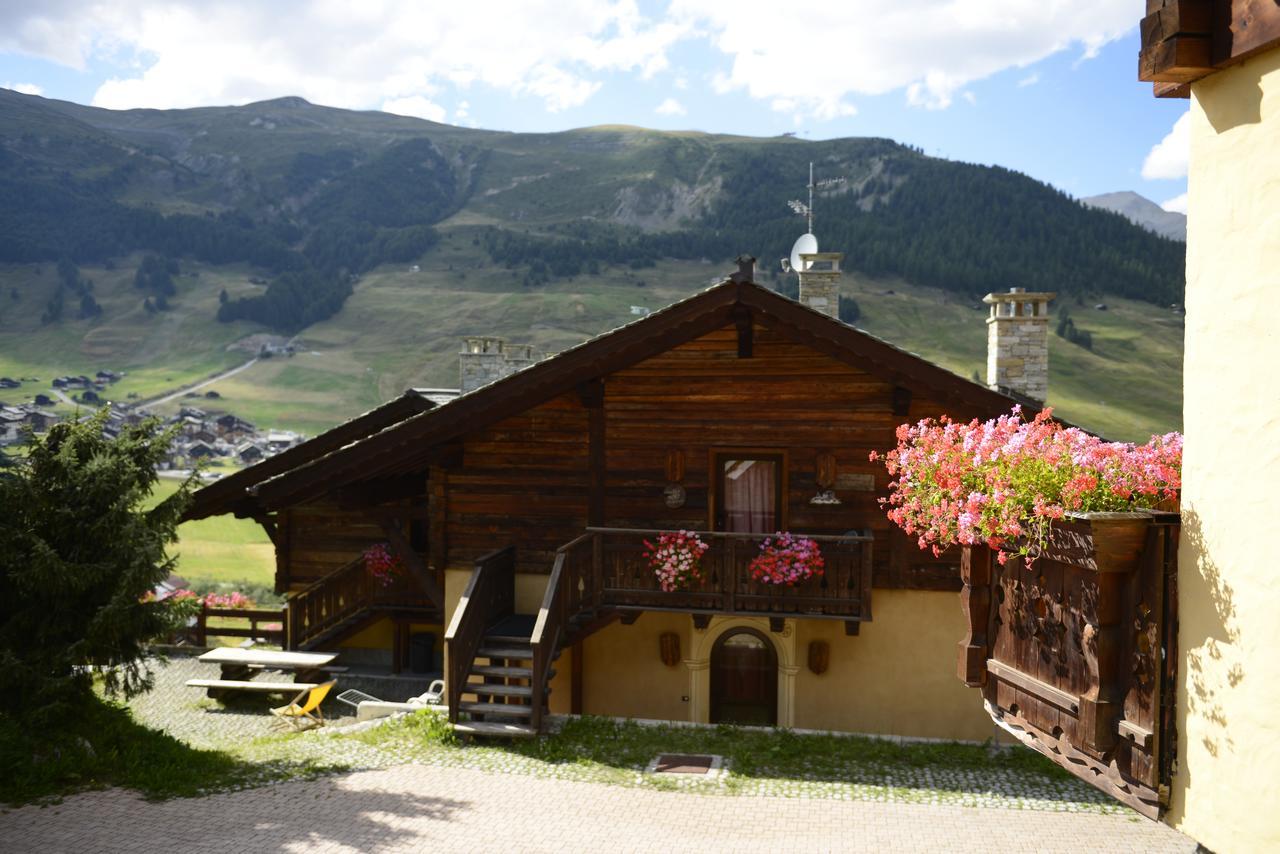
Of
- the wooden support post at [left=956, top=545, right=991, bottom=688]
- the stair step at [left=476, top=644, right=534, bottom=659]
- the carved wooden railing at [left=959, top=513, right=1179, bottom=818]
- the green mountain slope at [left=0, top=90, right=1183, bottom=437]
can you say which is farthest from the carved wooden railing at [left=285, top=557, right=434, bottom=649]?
the green mountain slope at [left=0, top=90, right=1183, bottom=437]

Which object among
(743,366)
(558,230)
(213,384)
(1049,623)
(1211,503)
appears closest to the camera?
(1211,503)

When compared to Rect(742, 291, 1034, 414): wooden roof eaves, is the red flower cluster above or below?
below

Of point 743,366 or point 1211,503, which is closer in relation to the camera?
point 1211,503

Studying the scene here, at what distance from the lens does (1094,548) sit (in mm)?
5340

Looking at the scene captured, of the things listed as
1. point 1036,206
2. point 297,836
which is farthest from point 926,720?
point 1036,206

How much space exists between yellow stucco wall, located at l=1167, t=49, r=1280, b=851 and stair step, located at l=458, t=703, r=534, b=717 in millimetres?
9399

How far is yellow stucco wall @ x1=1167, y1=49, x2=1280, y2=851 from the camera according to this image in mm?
4535

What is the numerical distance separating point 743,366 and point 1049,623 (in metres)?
9.29

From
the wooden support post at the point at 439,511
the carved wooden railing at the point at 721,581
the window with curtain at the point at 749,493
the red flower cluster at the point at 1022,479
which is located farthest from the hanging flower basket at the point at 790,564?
the red flower cluster at the point at 1022,479

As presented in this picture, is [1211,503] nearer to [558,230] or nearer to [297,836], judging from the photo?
[297,836]

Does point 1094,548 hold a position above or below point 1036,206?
below

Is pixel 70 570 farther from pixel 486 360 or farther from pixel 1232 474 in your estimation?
pixel 486 360

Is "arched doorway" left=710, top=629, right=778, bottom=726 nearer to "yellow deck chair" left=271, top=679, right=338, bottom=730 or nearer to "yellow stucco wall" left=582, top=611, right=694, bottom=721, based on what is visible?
"yellow stucco wall" left=582, top=611, right=694, bottom=721

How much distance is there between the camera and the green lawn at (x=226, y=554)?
158ft
